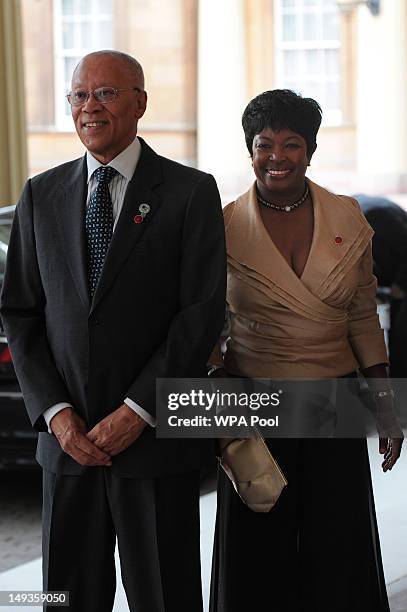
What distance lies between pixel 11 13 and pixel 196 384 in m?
5.61

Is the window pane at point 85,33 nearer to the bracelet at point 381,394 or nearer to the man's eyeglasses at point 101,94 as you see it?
the bracelet at point 381,394

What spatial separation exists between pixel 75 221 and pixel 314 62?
61.9 ft

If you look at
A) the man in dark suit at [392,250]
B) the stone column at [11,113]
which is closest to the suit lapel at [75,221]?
the man in dark suit at [392,250]

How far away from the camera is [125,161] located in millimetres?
2574

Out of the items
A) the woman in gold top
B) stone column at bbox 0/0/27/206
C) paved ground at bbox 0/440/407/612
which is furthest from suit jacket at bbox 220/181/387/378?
stone column at bbox 0/0/27/206

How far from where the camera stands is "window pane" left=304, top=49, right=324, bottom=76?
20688mm

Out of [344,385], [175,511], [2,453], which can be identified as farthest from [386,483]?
[175,511]

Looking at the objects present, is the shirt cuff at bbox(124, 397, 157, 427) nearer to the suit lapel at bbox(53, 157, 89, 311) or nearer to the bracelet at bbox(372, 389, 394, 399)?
the suit lapel at bbox(53, 157, 89, 311)

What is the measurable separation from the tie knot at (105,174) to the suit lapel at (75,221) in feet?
0.15

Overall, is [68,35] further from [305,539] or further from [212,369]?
[305,539]

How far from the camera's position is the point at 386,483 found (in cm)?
505

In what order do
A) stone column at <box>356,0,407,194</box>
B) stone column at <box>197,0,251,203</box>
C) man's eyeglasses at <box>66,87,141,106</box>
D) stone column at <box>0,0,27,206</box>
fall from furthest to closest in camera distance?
stone column at <box>197,0,251,203</box>, stone column at <box>356,0,407,194</box>, stone column at <box>0,0,27,206</box>, man's eyeglasses at <box>66,87,141,106</box>

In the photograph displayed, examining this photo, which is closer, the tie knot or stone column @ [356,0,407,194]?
the tie knot

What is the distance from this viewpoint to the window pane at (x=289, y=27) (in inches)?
818
